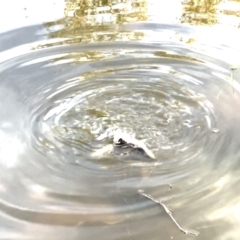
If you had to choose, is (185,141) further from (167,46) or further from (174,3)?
(174,3)

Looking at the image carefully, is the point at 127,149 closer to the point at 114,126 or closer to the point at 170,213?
the point at 114,126

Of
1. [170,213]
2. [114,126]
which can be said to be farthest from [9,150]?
[170,213]

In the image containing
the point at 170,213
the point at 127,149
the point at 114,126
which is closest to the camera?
the point at 170,213

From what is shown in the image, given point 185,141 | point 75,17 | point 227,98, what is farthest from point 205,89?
point 75,17

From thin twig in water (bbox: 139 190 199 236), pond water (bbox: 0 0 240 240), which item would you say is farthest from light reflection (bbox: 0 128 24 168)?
thin twig in water (bbox: 139 190 199 236)

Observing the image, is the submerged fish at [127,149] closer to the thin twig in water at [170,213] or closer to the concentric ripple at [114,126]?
the concentric ripple at [114,126]

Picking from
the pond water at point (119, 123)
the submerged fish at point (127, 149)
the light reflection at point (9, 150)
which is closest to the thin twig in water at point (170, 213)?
the pond water at point (119, 123)

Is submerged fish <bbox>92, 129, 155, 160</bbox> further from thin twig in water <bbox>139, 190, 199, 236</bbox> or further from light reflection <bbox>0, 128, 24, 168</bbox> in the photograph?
light reflection <bbox>0, 128, 24, 168</bbox>
